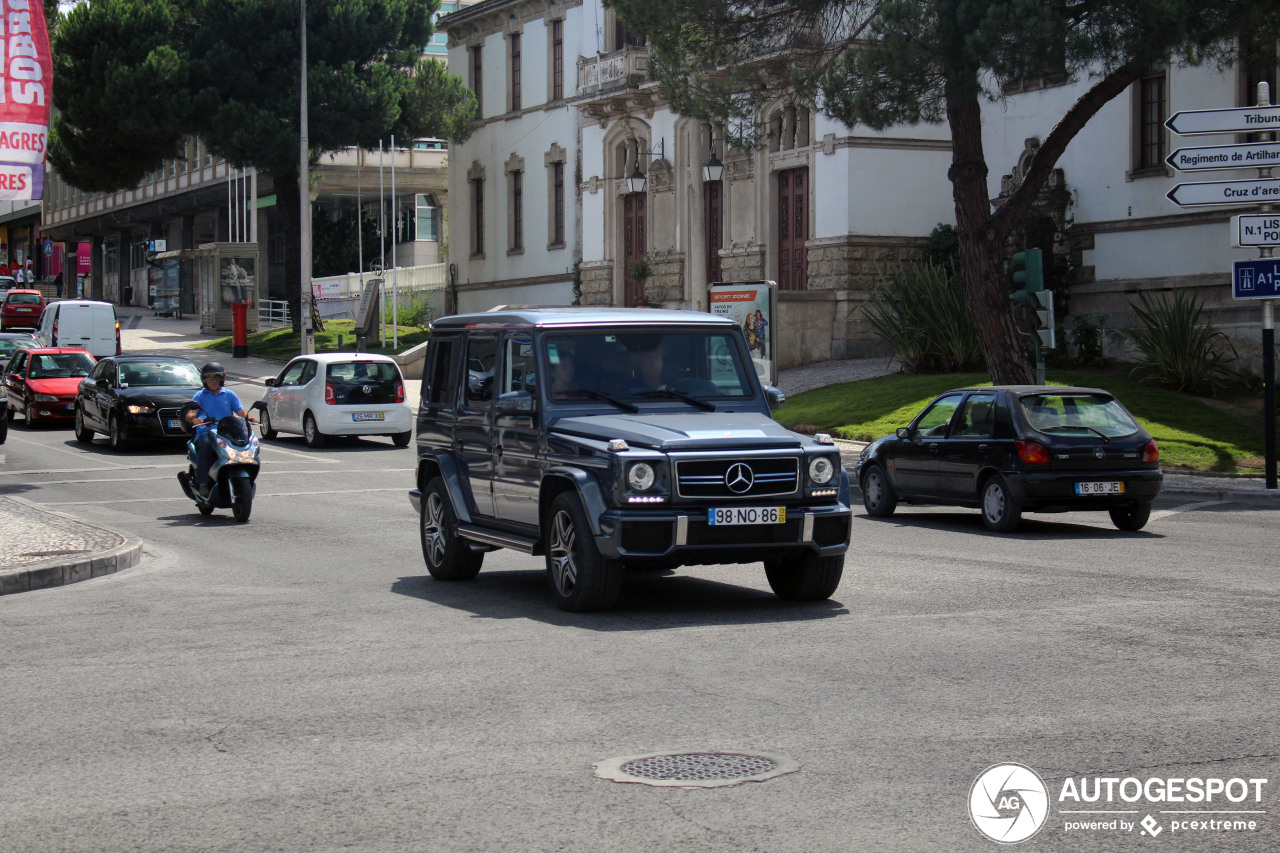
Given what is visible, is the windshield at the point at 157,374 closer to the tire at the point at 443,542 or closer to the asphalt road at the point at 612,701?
the asphalt road at the point at 612,701

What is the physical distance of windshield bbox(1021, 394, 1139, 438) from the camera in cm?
1587

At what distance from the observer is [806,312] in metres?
38.6

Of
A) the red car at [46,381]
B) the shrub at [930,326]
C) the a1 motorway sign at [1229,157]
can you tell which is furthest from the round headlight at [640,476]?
the red car at [46,381]

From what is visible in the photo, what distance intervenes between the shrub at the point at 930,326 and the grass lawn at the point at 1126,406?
730 mm

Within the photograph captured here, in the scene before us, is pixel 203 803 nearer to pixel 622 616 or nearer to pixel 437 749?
pixel 437 749

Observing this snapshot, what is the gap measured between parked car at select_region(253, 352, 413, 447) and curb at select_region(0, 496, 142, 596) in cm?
1338

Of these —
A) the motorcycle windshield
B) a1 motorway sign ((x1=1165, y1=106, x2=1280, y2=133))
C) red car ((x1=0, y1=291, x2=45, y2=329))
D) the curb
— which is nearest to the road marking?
a1 motorway sign ((x1=1165, y1=106, x2=1280, y2=133))

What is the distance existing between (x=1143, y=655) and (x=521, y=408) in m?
4.41

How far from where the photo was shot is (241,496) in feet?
55.6

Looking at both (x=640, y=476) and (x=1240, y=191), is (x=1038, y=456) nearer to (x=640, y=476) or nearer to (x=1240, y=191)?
(x=640, y=476)

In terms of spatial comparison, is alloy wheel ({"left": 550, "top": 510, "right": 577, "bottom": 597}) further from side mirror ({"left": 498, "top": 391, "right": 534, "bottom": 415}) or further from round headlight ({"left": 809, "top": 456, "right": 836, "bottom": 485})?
round headlight ({"left": 809, "top": 456, "right": 836, "bottom": 485})

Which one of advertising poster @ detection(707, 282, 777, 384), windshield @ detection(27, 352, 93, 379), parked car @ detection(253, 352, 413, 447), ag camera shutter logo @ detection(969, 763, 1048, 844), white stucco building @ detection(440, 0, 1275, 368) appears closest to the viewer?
ag camera shutter logo @ detection(969, 763, 1048, 844)

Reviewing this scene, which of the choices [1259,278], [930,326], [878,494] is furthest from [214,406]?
[930,326]

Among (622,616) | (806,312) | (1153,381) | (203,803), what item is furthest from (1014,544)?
(806,312)
